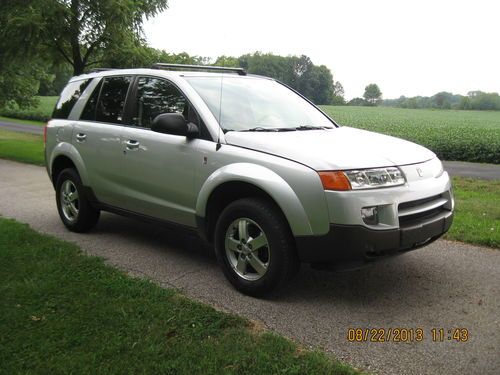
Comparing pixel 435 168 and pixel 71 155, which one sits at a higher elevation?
pixel 435 168

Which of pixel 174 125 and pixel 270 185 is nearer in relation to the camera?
pixel 270 185

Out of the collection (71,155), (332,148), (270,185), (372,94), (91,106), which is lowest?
(71,155)

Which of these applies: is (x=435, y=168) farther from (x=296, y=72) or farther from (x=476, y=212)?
(x=296, y=72)

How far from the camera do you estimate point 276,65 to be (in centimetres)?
814

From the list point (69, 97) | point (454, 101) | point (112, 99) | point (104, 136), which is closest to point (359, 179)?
point (104, 136)

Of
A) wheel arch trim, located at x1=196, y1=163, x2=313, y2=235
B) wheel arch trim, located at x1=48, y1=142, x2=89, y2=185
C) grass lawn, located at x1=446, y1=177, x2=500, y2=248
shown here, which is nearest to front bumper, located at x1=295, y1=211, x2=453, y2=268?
wheel arch trim, located at x1=196, y1=163, x2=313, y2=235

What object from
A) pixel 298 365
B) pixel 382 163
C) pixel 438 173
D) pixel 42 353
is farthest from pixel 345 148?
pixel 42 353

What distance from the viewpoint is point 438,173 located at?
433cm

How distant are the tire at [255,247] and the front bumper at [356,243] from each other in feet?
0.48

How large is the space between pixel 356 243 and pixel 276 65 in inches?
200

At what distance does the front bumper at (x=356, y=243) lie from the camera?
11.8ft

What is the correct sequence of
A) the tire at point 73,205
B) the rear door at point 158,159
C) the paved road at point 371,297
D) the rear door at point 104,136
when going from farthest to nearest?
the tire at point 73,205
the rear door at point 104,136
the rear door at point 158,159
the paved road at point 371,297

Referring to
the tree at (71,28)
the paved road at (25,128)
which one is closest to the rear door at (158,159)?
the tree at (71,28)
